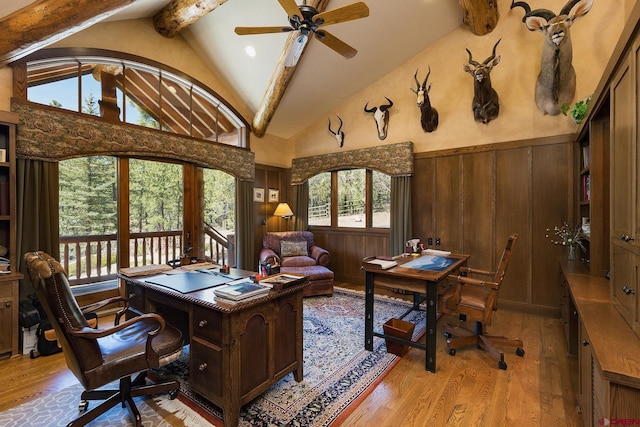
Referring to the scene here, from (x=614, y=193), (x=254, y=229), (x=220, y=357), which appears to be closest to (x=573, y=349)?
(x=614, y=193)

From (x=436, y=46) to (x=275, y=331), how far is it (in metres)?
4.77

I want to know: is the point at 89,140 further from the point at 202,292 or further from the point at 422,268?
the point at 422,268

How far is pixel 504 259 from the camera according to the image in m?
2.51

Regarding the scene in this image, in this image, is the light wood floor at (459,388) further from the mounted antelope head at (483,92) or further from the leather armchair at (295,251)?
the mounted antelope head at (483,92)

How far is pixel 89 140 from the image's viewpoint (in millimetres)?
3408

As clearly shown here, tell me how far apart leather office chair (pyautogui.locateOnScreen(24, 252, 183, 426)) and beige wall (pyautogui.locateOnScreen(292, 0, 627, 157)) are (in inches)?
171

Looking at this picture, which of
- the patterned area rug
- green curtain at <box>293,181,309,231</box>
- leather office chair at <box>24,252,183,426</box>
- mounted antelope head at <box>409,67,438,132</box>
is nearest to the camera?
leather office chair at <box>24,252,183,426</box>

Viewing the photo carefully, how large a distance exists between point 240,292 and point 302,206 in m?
Result: 4.14

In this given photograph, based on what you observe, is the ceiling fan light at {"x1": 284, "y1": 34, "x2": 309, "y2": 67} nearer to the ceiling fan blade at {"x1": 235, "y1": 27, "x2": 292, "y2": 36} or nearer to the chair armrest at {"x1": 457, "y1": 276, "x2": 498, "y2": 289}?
the ceiling fan blade at {"x1": 235, "y1": 27, "x2": 292, "y2": 36}

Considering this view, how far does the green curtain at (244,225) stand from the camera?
5184 mm

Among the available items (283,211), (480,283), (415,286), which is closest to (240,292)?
(415,286)

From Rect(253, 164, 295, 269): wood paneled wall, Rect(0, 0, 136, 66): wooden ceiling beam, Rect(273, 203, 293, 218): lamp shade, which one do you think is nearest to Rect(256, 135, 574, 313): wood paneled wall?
Rect(273, 203, 293, 218): lamp shade

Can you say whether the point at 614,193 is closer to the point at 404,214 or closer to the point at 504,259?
the point at 504,259

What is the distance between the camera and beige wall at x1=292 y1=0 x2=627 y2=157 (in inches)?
137
